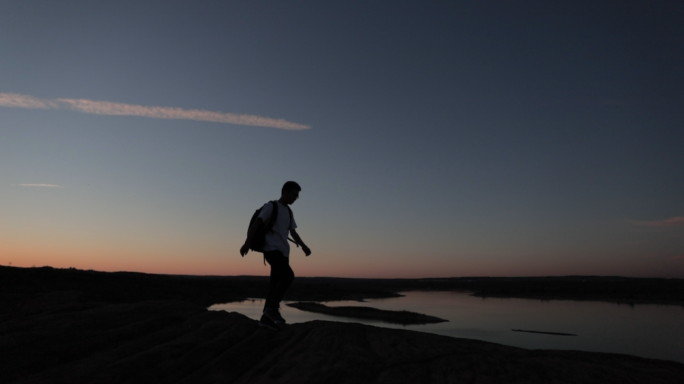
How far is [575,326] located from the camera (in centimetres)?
2739

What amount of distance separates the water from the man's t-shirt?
1641 centimetres

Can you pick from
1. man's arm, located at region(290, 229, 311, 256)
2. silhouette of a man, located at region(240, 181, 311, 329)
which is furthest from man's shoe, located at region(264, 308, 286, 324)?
man's arm, located at region(290, 229, 311, 256)

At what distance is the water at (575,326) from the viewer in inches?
802


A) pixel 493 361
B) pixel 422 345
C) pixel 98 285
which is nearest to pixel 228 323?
pixel 422 345

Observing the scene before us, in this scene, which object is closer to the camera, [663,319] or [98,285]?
[98,285]

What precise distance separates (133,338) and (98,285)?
25.0 meters

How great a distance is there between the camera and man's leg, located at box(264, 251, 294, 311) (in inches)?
253

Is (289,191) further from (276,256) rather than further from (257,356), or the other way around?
(257,356)

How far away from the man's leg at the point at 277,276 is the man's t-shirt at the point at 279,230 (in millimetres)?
104

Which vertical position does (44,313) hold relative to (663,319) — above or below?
above

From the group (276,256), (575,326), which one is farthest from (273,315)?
(575,326)

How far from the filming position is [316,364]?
4.37 m

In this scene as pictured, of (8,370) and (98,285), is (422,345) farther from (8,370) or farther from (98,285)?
(98,285)

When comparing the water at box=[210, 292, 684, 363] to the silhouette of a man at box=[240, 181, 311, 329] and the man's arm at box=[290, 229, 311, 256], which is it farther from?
the silhouette of a man at box=[240, 181, 311, 329]
